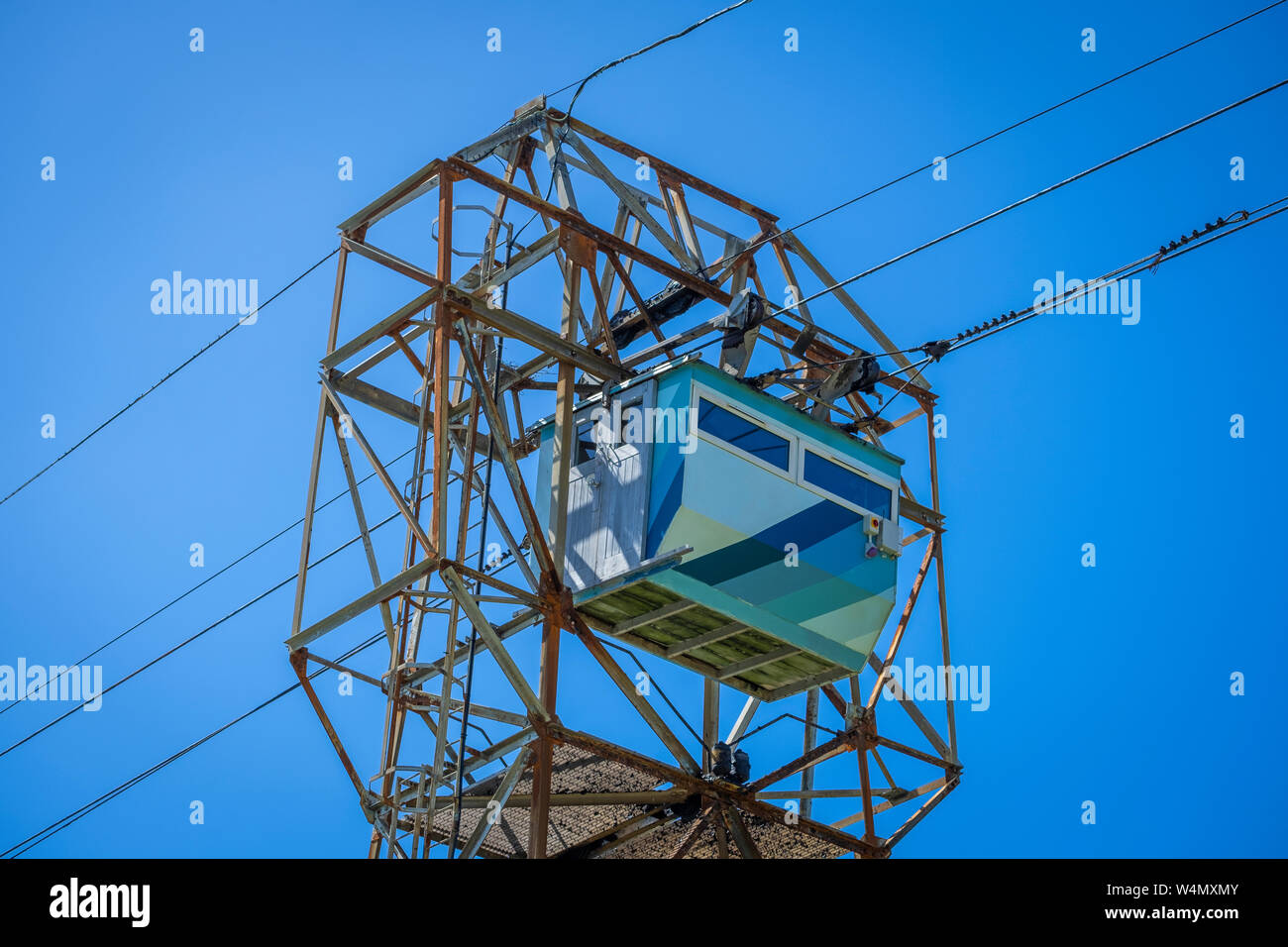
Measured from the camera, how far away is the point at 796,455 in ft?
Result: 93.2

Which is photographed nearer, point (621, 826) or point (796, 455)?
point (796, 455)

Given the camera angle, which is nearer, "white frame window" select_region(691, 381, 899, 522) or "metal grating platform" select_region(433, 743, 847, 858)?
"white frame window" select_region(691, 381, 899, 522)

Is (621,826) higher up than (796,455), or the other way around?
(796,455)

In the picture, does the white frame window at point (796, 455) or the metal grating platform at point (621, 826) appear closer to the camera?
the white frame window at point (796, 455)

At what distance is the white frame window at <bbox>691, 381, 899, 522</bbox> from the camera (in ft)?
90.0

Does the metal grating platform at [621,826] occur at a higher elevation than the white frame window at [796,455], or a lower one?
lower

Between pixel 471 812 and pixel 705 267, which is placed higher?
pixel 705 267

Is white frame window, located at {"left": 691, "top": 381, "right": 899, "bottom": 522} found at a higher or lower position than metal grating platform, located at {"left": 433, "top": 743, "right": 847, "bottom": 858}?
higher

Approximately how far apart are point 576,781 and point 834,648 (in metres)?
4.92

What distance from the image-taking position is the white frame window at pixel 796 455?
90.0 feet

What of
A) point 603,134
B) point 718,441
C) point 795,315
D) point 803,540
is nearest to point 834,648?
point 803,540

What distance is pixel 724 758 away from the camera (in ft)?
96.9
